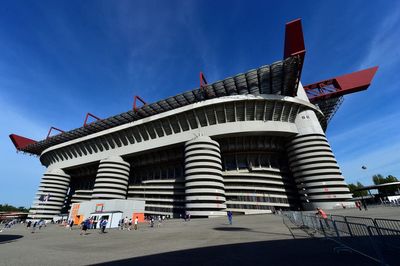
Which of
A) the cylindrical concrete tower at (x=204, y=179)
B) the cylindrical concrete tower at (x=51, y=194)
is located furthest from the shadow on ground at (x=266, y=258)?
the cylindrical concrete tower at (x=51, y=194)

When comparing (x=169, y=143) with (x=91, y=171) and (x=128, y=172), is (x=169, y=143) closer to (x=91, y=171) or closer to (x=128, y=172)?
(x=128, y=172)

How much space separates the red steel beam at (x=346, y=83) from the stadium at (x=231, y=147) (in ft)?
0.68

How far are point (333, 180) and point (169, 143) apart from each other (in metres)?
32.5

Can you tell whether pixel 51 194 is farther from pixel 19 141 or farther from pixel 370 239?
pixel 370 239

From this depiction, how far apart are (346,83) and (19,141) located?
3936 inches

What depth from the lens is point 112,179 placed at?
4772cm

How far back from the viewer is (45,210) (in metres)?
54.8

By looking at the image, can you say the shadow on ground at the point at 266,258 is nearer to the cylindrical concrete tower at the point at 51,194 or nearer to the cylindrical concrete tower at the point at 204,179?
the cylindrical concrete tower at the point at 204,179

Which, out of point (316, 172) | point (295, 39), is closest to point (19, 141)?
point (295, 39)

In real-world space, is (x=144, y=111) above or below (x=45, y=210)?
above

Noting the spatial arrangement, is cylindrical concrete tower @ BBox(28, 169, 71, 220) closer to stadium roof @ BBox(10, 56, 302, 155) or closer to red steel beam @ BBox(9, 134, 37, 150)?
red steel beam @ BBox(9, 134, 37, 150)

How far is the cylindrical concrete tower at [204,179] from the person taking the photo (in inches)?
1404

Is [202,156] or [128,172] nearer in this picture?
[202,156]

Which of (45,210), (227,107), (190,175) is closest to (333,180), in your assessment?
(227,107)
